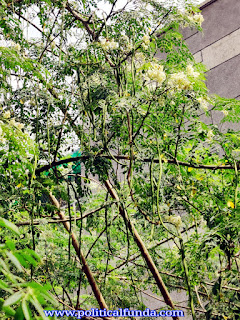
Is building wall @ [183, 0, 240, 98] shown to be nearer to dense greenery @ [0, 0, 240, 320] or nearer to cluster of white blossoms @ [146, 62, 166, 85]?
dense greenery @ [0, 0, 240, 320]

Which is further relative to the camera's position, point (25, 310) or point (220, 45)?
point (220, 45)

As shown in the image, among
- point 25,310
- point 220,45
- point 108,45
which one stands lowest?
point 25,310

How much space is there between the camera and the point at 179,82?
1.74 m

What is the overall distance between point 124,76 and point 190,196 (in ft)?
2.67

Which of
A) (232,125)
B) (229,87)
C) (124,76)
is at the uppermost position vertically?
(229,87)

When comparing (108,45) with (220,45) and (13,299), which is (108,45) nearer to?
(13,299)

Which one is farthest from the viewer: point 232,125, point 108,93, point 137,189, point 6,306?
point 232,125

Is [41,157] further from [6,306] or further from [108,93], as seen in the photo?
[6,306]

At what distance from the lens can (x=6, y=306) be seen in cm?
53

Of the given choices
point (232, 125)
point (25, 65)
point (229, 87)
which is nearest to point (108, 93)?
point (25, 65)

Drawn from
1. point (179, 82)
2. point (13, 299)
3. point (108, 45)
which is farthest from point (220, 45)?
point (13, 299)

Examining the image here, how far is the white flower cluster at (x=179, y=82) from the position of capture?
1.73m

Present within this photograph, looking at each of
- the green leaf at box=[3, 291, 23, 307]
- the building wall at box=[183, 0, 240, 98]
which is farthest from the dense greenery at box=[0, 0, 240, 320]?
the building wall at box=[183, 0, 240, 98]

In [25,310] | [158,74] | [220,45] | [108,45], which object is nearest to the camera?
[25,310]
